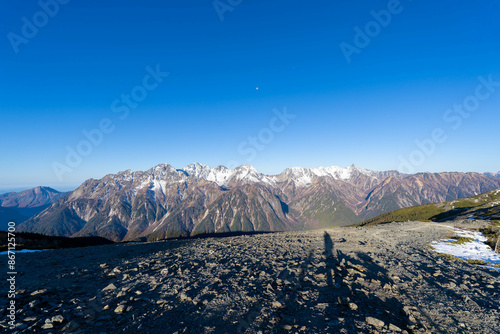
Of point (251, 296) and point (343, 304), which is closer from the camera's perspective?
point (343, 304)

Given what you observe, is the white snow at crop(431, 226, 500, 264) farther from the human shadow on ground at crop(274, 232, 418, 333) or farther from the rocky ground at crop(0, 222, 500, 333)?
the human shadow on ground at crop(274, 232, 418, 333)

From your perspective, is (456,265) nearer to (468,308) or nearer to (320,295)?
(468,308)

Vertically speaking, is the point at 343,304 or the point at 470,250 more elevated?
the point at 343,304

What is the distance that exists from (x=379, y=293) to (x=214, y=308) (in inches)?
328

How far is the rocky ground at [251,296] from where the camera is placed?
25.4 ft

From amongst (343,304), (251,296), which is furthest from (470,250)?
(251,296)

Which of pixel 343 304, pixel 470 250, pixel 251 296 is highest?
pixel 251 296

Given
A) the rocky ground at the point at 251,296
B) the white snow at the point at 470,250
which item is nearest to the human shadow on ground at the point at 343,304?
the rocky ground at the point at 251,296

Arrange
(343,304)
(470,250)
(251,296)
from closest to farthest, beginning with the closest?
(343,304) → (251,296) → (470,250)

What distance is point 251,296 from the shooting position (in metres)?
10.1

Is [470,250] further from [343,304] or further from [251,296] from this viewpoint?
[251,296]

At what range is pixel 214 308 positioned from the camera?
A: 902cm

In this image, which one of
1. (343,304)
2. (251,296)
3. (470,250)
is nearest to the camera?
(343,304)

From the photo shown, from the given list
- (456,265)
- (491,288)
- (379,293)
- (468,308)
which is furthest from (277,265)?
(456,265)
